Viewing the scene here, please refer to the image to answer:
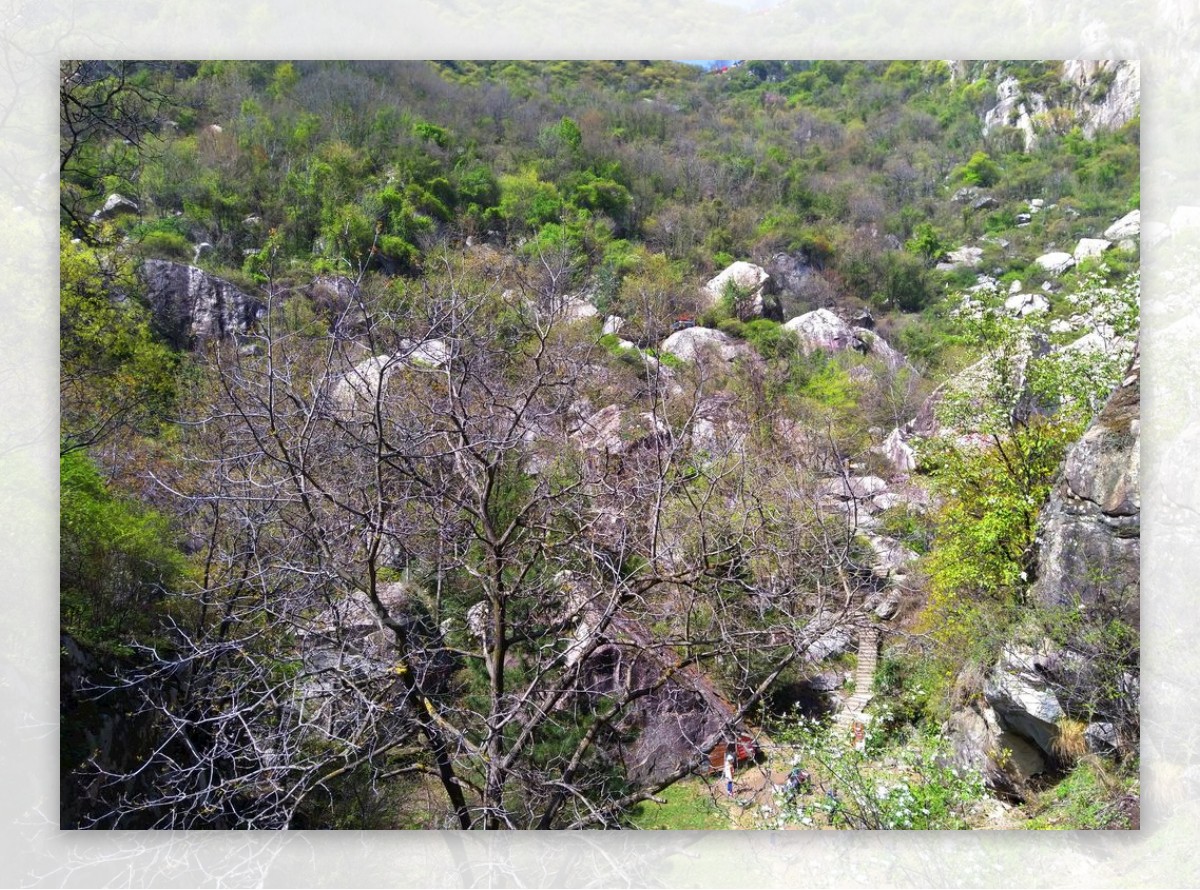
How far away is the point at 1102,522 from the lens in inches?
161

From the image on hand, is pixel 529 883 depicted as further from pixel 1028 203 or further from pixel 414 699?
pixel 1028 203

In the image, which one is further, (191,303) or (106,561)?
(191,303)

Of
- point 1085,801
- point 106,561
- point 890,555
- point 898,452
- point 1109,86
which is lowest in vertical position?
point 1085,801

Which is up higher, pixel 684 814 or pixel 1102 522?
pixel 1102 522

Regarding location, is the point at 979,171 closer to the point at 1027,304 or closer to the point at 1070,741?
the point at 1027,304

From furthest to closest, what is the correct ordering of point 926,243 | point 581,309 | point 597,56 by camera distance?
1. point 926,243
2. point 581,309
3. point 597,56

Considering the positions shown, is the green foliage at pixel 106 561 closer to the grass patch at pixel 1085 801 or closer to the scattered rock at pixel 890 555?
the grass patch at pixel 1085 801

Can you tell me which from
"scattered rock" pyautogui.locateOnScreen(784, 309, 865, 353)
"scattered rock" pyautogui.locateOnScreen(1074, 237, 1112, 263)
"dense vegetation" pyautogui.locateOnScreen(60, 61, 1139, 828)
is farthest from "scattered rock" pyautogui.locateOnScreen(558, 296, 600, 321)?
"scattered rock" pyautogui.locateOnScreen(784, 309, 865, 353)

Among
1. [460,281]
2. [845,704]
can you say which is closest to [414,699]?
[845,704]

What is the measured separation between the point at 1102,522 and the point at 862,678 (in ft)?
5.87

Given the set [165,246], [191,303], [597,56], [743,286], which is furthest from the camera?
[743,286]

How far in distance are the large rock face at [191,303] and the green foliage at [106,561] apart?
71.3 inches

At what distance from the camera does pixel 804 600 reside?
14.6 ft

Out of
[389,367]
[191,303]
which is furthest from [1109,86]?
[191,303]
